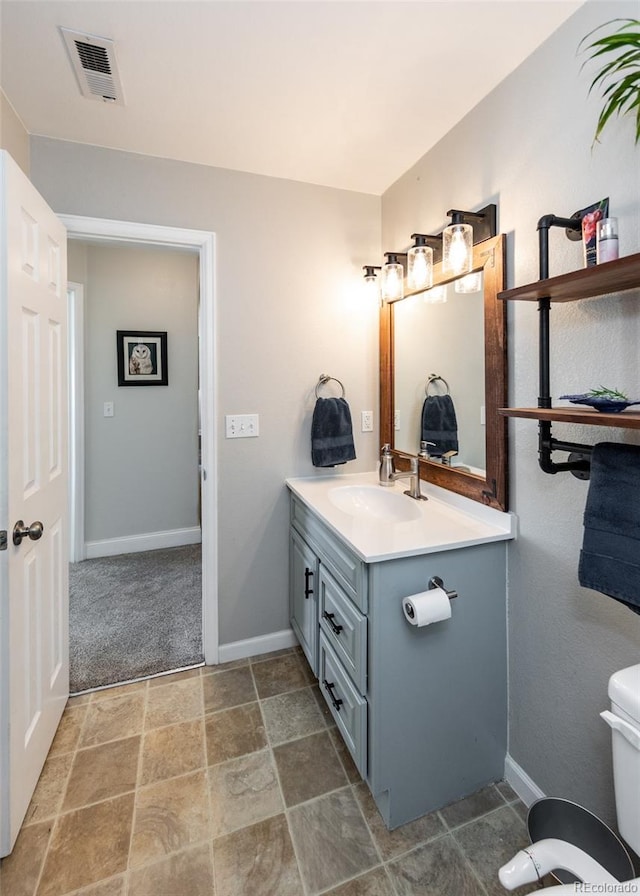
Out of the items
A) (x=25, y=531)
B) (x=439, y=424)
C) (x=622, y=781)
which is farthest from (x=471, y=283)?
(x=25, y=531)

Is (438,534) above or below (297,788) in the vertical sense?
above

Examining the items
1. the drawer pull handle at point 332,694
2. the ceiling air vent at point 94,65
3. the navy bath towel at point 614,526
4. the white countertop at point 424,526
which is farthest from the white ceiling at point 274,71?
the drawer pull handle at point 332,694

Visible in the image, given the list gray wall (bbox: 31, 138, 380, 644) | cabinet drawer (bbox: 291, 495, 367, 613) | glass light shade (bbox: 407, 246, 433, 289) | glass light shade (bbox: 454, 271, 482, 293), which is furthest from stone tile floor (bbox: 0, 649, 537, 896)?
glass light shade (bbox: 407, 246, 433, 289)

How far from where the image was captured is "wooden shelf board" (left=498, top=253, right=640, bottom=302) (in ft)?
2.92

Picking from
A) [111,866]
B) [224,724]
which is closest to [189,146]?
[224,724]

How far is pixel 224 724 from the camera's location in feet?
5.61

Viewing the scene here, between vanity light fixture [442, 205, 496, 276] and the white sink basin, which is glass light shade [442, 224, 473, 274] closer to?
vanity light fixture [442, 205, 496, 276]

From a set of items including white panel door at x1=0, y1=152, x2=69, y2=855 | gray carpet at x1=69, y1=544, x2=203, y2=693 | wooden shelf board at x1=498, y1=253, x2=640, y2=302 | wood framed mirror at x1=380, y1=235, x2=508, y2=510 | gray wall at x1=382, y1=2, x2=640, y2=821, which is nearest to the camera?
wooden shelf board at x1=498, y1=253, x2=640, y2=302

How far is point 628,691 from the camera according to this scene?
80cm

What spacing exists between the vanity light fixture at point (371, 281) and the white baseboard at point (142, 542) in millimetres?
2425

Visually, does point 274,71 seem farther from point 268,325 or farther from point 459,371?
point 459,371

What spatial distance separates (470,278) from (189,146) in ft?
4.36

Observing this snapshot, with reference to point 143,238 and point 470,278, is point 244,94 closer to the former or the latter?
point 143,238

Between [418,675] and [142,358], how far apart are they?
3022 mm
